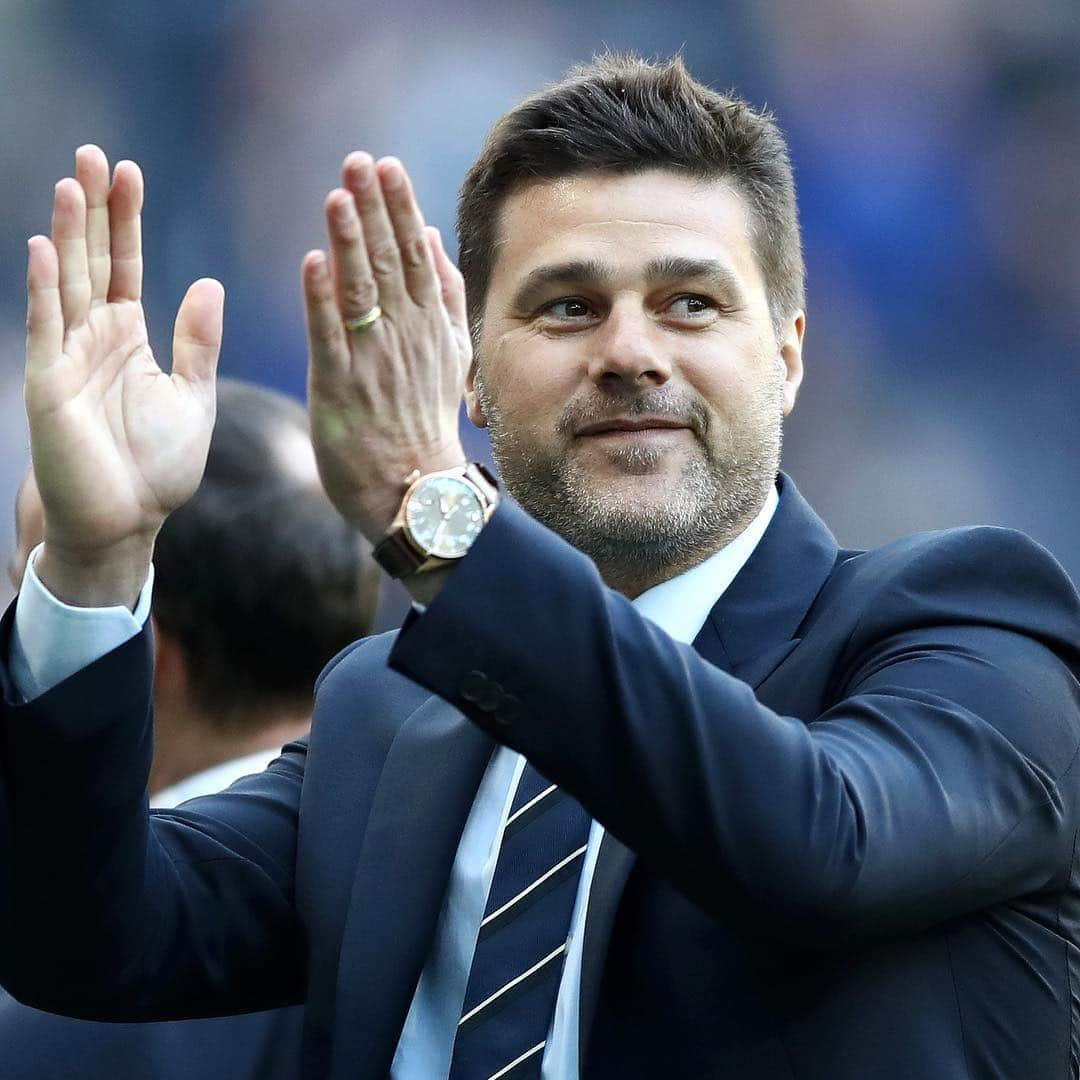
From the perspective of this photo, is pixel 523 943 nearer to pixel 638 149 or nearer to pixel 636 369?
pixel 636 369

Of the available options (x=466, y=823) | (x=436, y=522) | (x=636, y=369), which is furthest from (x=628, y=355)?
(x=436, y=522)

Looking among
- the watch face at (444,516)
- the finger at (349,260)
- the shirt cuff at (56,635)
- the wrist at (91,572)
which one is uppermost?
the finger at (349,260)

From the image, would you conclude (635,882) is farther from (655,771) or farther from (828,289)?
(828,289)

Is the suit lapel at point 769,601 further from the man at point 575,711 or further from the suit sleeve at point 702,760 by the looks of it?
the suit sleeve at point 702,760

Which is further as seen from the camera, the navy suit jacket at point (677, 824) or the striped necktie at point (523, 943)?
the striped necktie at point (523, 943)

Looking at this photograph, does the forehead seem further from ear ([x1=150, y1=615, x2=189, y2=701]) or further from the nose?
ear ([x1=150, y1=615, x2=189, y2=701])

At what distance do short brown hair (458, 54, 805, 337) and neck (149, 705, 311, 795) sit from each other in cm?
72

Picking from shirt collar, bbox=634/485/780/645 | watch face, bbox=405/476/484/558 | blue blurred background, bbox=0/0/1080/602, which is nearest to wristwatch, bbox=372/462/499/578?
watch face, bbox=405/476/484/558

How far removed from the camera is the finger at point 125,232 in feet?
6.07

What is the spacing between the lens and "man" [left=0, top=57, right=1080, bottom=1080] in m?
1.60

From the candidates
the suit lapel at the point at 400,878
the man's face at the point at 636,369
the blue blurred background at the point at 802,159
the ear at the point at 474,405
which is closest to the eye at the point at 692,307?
the man's face at the point at 636,369

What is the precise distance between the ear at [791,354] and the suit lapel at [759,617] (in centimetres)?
32

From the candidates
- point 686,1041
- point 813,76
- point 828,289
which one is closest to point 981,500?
point 828,289

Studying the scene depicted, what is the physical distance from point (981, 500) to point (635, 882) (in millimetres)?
4988
